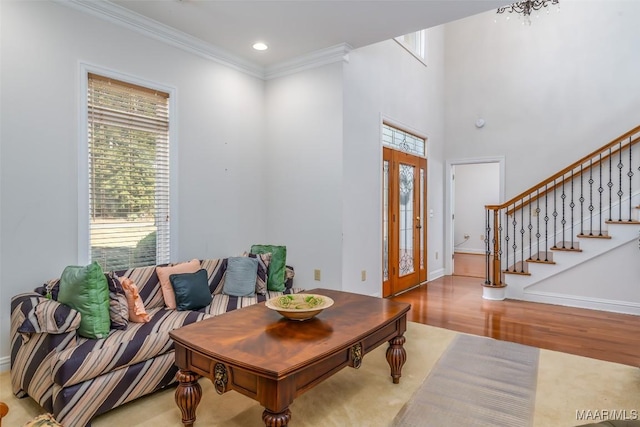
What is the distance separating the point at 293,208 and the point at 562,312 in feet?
11.4

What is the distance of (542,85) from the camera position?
224 inches

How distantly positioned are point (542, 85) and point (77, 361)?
6754 millimetres

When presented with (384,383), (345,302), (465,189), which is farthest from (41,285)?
(465,189)

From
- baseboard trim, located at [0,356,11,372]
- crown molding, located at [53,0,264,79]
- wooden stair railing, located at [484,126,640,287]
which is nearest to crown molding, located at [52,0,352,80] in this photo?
crown molding, located at [53,0,264,79]

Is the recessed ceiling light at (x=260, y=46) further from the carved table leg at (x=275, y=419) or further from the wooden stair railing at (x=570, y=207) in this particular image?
the wooden stair railing at (x=570, y=207)

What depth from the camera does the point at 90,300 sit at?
2203mm

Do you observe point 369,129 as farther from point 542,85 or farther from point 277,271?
point 542,85

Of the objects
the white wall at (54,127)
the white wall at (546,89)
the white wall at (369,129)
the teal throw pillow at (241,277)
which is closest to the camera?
the white wall at (54,127)

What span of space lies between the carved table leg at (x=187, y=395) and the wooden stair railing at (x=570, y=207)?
428cm

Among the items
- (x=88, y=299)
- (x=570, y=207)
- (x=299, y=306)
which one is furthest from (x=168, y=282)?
(x=570, y=207)

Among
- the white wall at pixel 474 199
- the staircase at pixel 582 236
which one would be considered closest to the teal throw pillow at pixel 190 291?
the staircase at pixel 582 236

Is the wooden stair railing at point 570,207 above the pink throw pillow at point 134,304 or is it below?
above

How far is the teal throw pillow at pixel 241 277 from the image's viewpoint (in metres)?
3.32

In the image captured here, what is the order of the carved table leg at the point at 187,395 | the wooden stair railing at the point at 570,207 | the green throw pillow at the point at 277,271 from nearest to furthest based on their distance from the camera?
the carved table leg at the point at 187,395 → the green throw pillow at the point at 277,271 → the wooden stair railing at the point at 570,207
